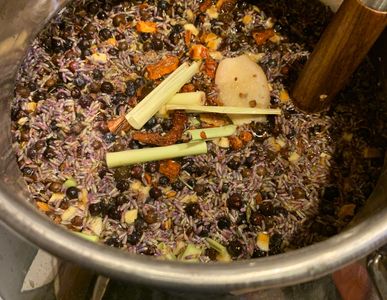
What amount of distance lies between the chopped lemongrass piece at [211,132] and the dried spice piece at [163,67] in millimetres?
207

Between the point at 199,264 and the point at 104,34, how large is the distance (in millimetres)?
1019

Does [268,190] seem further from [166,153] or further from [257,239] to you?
[166,153]

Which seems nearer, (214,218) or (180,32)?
(214,218)

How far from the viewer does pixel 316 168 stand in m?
1.66

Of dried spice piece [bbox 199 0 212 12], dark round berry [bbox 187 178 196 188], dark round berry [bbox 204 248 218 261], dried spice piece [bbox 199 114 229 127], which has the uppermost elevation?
dried spice piece [bbox 199 0 212 12]

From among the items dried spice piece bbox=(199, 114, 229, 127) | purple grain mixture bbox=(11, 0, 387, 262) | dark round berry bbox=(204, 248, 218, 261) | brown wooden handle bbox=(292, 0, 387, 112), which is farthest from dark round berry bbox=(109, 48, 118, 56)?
dark round berry bbox=(204, 248, 218, 261)

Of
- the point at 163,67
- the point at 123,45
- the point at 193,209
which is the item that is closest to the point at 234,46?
the point at 163,67

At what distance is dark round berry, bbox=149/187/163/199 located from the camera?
1573 mm

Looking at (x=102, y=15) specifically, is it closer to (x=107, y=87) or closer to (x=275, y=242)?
(x=107, y=87)

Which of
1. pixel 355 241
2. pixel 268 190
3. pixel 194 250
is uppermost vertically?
pixel 355 241

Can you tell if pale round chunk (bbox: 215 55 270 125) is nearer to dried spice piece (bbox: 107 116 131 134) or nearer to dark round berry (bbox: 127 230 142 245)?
dried spice piece (bbox: 107 116 131 134)

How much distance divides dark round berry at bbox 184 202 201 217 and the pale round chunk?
1.10 feet

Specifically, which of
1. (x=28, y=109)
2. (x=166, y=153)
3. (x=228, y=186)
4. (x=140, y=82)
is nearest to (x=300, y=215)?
(x=228, y=186)

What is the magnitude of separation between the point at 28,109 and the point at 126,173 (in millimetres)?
343
